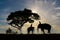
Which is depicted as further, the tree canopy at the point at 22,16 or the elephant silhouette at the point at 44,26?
the tree canopy at the point at 22,16

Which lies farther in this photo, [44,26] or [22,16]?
[22,16]

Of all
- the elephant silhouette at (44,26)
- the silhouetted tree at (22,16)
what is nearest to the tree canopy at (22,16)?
the silhouetted tree at (22,16)

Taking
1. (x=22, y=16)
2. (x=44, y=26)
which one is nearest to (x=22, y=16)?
(x=22, y=16)

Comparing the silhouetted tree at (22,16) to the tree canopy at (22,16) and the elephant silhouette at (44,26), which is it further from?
the elephant silhouette at (44,26)

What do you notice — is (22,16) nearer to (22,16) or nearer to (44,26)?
(22,16)

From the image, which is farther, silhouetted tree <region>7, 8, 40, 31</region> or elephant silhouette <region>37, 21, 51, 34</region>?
silhouetted tree <region>7, 8, 40, 31</region>

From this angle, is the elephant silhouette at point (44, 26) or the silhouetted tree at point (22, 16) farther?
the silhouetted tree at point (22, 16)

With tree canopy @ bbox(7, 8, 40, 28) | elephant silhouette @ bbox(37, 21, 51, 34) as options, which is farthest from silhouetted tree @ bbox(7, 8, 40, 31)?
elephant silhouette @ bbox(37, 21, 51, 34)

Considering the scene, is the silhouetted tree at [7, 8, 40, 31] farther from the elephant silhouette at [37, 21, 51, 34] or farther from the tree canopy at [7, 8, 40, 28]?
the elephant silhouette at [37, 21, 51, 34]

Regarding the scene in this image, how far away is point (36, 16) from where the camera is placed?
1497 inches
